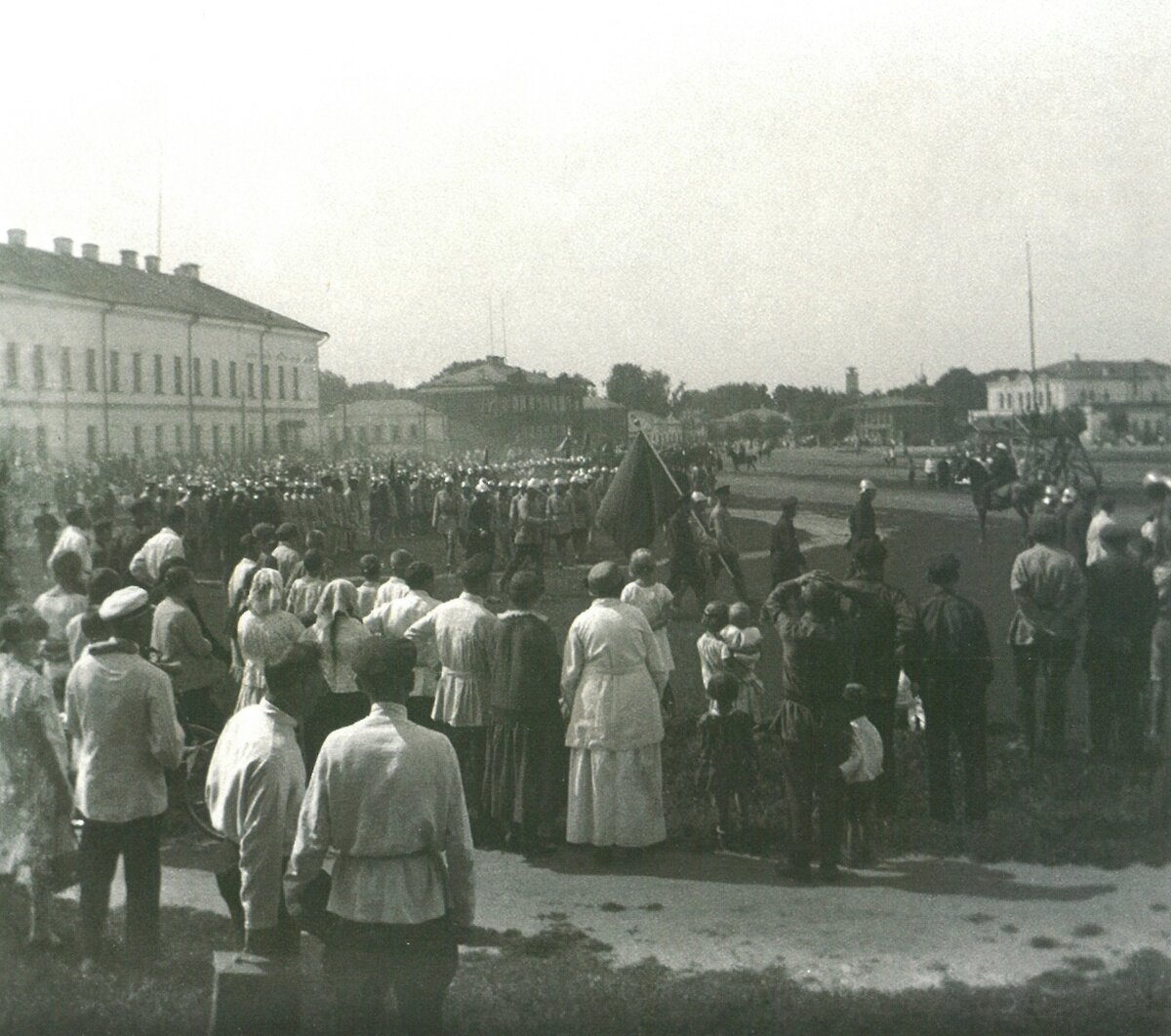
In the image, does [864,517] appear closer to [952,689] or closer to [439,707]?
[952,689]

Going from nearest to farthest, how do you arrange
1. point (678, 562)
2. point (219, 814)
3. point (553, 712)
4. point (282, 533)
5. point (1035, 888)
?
point (219, 814) < point (1035, 888) < point (553, 712) < point (282, 533) < point (678, 562)

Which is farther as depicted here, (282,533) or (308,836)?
(282,533)

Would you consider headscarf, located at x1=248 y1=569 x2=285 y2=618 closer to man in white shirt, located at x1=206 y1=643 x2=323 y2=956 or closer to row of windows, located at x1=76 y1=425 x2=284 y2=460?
row of windows, located at x1=76 y1=425 x2=284 y2=460

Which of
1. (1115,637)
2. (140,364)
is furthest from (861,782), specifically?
(140,364)

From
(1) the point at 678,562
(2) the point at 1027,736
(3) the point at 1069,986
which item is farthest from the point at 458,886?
(1) the point at 678,562

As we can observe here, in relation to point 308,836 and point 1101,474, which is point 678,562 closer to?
point 1101,474

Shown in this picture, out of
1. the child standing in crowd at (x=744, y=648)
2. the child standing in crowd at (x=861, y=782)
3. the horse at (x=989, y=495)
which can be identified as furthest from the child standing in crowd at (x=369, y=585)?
the horse at (x=989, y=495)

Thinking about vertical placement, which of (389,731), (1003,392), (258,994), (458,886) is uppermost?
(1003,392)
